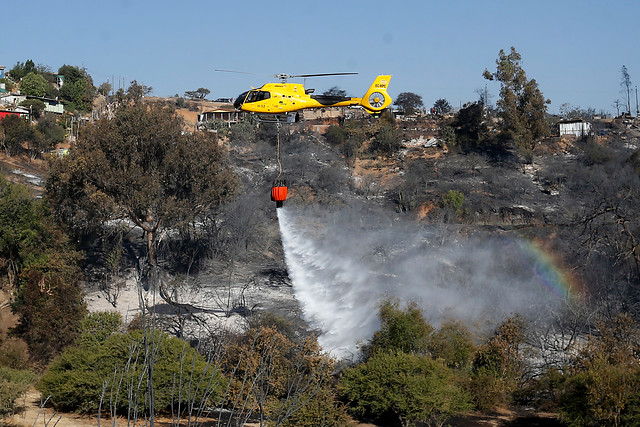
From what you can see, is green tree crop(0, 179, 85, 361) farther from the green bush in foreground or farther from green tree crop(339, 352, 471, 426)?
green tree crop(339, 352, 471, 426)

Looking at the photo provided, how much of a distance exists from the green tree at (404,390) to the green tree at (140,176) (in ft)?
63.3

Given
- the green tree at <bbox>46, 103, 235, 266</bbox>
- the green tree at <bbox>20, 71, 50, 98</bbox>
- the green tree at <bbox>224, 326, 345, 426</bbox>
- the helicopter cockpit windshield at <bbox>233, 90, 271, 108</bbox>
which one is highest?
the green tree at <bbox>20, 71, 50, 98</bbox>

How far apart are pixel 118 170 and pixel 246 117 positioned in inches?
1624

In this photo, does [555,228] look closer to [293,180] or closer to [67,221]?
[293,180]

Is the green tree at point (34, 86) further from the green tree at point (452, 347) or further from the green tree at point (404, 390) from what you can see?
the green tree at point (404, 390)

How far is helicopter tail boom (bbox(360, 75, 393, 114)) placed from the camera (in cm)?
3872

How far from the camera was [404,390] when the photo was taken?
28.5m

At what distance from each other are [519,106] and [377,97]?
167 ft

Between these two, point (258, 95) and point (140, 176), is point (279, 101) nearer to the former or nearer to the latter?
point (258, 95)

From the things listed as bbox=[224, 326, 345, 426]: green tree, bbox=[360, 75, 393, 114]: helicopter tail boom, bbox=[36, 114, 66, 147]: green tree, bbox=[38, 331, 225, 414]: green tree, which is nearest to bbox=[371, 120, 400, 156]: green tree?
bbox=[36, 114, 66, 147]: green tree

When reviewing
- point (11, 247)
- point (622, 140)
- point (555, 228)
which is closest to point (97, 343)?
point (11, 247)

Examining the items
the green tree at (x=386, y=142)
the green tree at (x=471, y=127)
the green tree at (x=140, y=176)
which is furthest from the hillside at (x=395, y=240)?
the green tree at (x=140, y=176)

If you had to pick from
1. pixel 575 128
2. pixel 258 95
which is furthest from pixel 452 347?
pixel 575 128

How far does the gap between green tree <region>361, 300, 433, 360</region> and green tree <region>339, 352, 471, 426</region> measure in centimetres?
336
